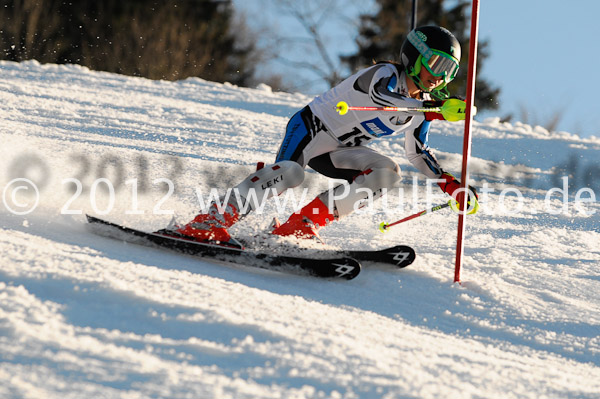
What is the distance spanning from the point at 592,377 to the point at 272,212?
3371 millimetres

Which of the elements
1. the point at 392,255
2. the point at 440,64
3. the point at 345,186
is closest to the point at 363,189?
the point at 345,186

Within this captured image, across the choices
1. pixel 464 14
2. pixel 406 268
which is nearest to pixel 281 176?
pixel 406 268

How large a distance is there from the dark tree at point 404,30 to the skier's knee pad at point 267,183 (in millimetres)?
19717

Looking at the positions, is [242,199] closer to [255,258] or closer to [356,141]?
[255,258]

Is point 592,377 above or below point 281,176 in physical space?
below

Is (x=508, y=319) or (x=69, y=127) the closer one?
(x=508, y=319)

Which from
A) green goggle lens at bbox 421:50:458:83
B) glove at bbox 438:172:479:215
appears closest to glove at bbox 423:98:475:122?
green goggle lens at bbox 421:50:458:83

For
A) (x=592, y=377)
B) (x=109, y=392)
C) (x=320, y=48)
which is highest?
(x=320, y=48)

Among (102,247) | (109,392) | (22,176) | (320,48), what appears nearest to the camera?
(109,392)

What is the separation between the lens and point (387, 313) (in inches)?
133

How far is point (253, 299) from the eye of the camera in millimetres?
2916

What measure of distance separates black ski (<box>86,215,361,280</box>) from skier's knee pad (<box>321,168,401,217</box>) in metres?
0.31

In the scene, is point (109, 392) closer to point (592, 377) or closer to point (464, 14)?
point (592, 377)

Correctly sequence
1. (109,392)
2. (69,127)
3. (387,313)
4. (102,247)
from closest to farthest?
(109,392)
(387,313)
(102,247)
(69,127)
